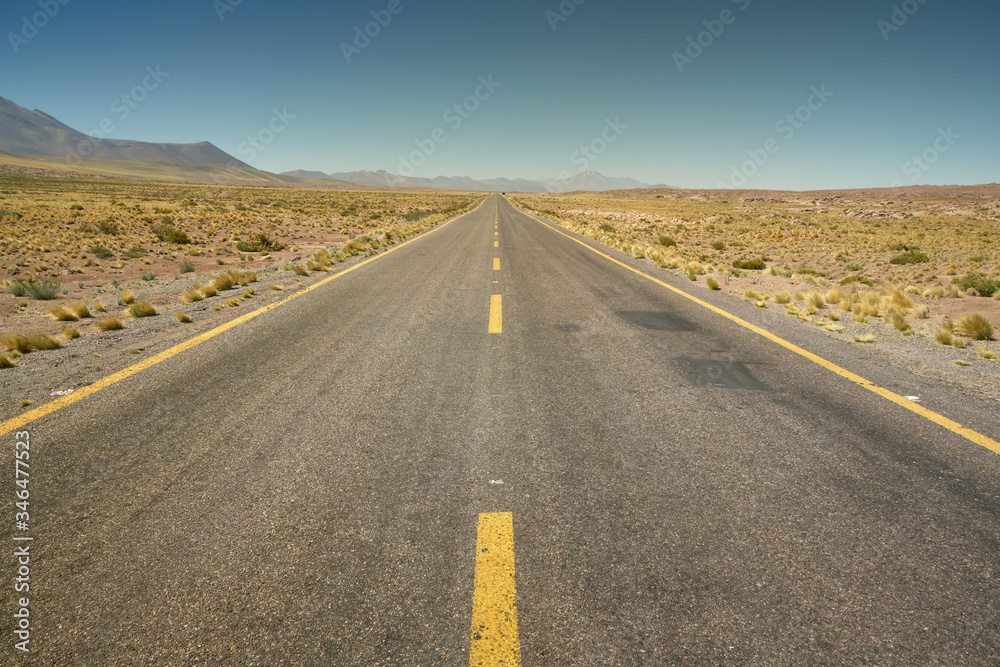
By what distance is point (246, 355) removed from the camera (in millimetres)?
4855

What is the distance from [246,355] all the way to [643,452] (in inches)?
168

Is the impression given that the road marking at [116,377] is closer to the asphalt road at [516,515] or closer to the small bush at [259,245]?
the asphalt road at [516,515]

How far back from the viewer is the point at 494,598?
74.9 inches

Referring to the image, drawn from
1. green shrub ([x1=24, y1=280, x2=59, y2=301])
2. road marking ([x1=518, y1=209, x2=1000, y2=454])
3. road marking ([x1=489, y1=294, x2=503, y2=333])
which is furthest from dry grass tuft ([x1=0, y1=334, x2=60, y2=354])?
road marking ([x1=518, y1=209, x2=1000, y2=454])

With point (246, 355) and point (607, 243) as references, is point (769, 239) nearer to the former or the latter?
point (607, 243)

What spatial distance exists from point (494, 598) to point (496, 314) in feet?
16.5

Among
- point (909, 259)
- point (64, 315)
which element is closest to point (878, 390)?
point (64, 315)

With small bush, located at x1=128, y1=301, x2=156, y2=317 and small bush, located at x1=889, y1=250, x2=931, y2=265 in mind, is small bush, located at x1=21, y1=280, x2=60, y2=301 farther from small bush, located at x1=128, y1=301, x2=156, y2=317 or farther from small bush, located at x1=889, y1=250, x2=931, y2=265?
small bush, located at x1=889, y1=250, x2=931, y2=265

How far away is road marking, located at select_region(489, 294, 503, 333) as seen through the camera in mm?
6008

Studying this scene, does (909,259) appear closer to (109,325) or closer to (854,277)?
(854,277)

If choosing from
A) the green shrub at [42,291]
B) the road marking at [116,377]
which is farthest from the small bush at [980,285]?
the green shrub at [42,291]

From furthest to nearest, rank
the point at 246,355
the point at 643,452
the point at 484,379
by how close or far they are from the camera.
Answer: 1. the point at 246,355
2. the point at 484,379
3. the point at 643,452

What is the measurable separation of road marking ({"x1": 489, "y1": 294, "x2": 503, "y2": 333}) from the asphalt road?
1.38 meters

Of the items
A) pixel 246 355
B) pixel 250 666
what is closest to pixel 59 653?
pixel 250 666
